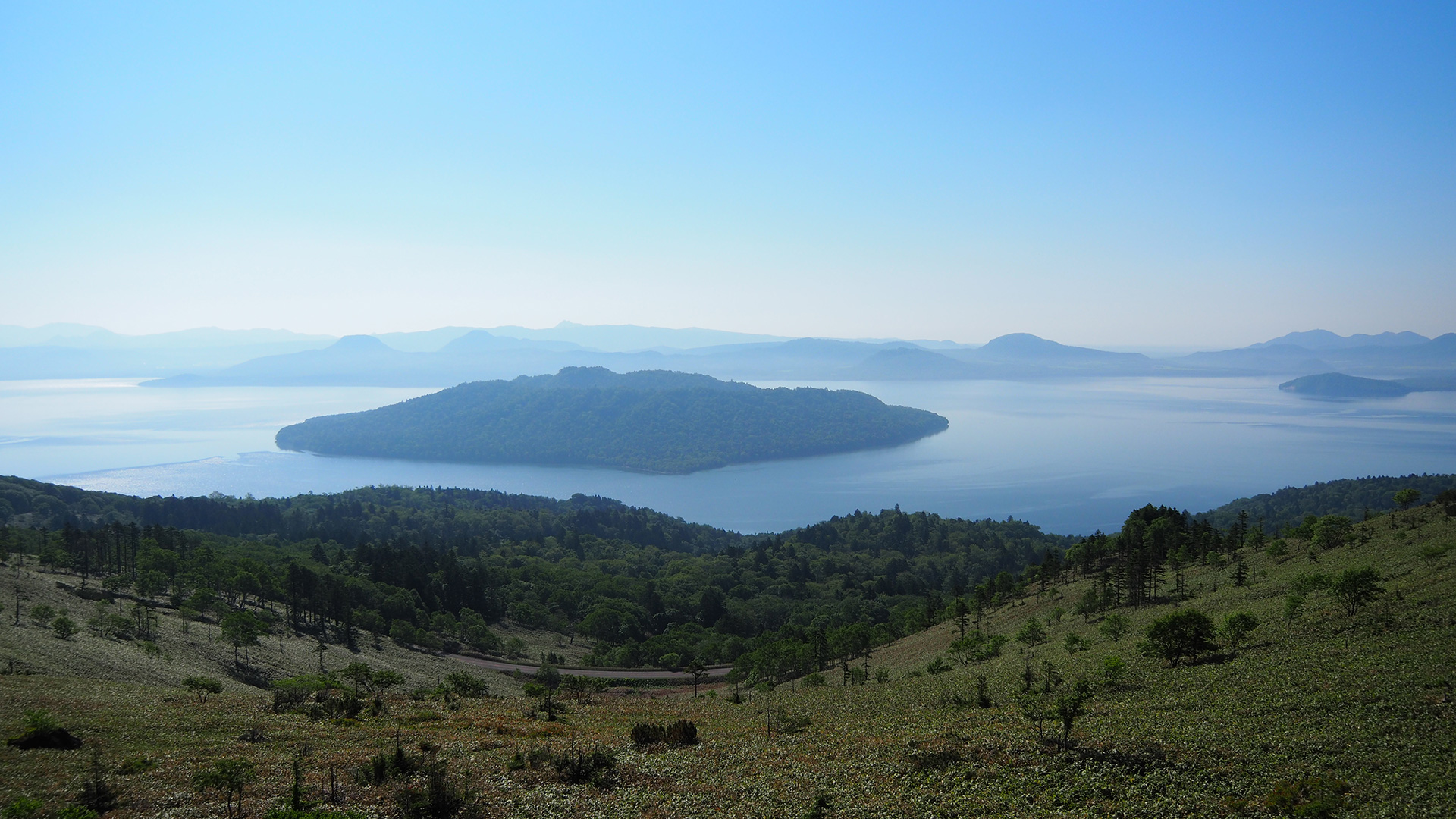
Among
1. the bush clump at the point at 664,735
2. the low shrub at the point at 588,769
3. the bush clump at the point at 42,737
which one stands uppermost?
the bush clump at the point at 42,737

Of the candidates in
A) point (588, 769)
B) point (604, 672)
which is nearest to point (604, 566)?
point (604, 672)

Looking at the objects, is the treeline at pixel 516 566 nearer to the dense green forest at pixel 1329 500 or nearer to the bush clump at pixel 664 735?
the dense green forest at pixel 1329 500

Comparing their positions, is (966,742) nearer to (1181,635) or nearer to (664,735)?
(664,735)

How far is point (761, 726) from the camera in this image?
24141 millimetres

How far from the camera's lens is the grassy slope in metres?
14.6

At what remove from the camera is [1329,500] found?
121500mm

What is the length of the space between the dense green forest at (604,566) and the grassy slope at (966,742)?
18.1 m

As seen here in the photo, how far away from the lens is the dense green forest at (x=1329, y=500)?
111 metres

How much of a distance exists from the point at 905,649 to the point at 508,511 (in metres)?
108

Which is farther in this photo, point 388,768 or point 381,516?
point 381,516

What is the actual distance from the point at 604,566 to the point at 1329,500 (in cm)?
12161

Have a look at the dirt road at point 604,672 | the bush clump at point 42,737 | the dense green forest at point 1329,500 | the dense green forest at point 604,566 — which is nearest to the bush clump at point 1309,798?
the bush clump at point 42,737

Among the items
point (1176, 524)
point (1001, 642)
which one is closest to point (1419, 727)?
point (1001, 642)

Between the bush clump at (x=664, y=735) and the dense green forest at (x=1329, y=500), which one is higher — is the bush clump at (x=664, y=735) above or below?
above
